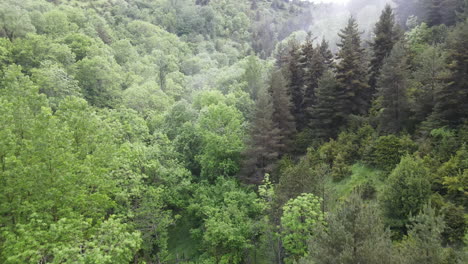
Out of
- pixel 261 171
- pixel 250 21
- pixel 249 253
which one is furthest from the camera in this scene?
pixel 250 21

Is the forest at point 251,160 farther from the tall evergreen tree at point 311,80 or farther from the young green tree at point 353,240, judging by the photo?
the tall evergreen tree at point 311,80

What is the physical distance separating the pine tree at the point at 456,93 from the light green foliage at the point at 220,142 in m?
17.4

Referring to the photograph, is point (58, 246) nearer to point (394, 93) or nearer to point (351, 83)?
point (394, 93)

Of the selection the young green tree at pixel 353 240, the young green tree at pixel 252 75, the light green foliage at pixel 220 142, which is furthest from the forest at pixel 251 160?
the young green tree at pixel 252 75

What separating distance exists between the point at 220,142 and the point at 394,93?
16614 millimetres

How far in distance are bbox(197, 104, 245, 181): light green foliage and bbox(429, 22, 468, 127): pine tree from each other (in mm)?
17364

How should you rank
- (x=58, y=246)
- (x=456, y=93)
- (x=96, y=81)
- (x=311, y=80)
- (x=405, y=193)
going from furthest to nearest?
(x=96, y=81) < (x=311, y=80) < (x=456, y=93) < (x=405, y=193) < (x=58, y=246)

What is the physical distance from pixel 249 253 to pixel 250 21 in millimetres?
147098

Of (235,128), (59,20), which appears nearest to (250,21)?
(59,20)

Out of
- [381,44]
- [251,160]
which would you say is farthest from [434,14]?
[251,160]

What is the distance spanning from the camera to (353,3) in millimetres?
128125

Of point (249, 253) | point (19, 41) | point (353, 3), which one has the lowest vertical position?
point (249, 253)

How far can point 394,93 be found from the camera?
23812 mm

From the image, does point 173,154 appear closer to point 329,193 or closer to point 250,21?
point 329,193
